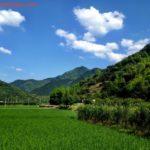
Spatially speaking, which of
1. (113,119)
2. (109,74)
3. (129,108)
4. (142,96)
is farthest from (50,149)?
→ (109,74)

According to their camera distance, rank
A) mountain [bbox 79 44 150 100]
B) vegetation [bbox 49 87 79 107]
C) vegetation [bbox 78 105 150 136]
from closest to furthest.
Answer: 1. vegetation [bbox 78 105 150 136]
2. mountain [bbox 79 44 150 100]
3. vegetation [bbox 49 87 79 107]

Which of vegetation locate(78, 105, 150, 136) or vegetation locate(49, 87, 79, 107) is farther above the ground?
vegetation locate(49, 87, 79, 107)

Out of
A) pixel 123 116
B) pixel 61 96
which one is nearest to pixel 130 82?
pixel 61 96

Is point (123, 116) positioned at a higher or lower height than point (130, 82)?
lower

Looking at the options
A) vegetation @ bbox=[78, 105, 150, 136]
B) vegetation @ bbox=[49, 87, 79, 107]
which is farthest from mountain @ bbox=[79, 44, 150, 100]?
vegetation @ bbox=[78, 105, 150, 136]

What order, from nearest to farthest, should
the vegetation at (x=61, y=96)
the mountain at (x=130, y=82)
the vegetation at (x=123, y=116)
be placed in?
1. the vegetation at (x=123, y=116)
2. the mountain at (x=130, y=82)
3. the vegetation at (x=61, y=96)

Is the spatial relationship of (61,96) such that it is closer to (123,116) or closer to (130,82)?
(130,82)

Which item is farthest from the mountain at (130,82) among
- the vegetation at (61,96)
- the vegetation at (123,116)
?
the vegetation at (123,116)

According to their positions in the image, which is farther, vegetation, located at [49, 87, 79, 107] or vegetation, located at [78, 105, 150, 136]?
vegetation, located at [49, 87, 79, 107]

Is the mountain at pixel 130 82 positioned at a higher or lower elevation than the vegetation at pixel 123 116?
higher

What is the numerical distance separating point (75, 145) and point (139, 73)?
13558 centimetres

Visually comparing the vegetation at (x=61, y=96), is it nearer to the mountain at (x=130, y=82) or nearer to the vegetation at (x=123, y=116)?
the mountain at (x=130, y=82)

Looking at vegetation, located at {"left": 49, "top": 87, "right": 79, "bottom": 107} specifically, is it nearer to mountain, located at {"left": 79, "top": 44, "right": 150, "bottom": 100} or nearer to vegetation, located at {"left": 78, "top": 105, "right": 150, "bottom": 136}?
mountain, located at {"left": 79, "top": 44, "right": 150, "bottom": 100}

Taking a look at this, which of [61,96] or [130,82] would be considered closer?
[130,82]
